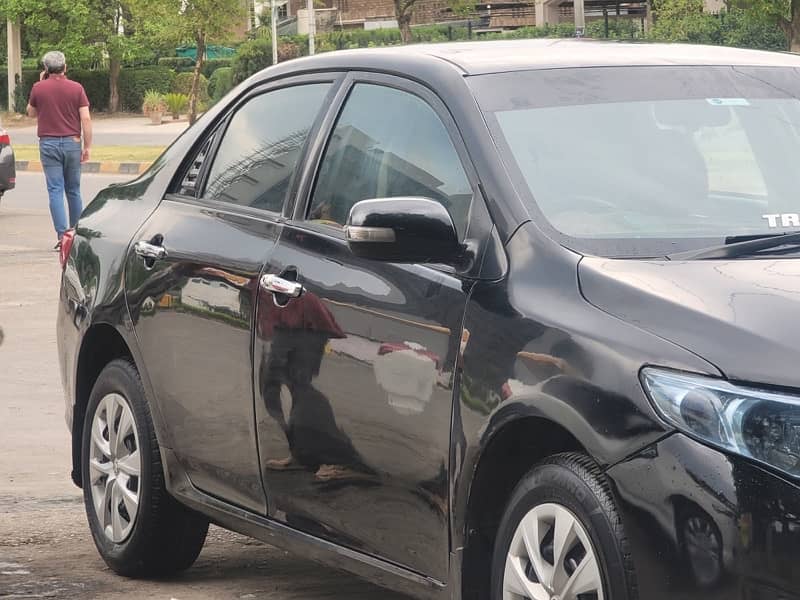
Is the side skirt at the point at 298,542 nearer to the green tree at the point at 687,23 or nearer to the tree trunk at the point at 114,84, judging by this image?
the green tree at the point at 687,23

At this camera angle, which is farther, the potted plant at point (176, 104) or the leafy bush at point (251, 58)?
the leafy bush at point (251, 58)

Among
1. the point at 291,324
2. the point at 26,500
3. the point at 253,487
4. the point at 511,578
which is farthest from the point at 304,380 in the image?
the point at 26,500

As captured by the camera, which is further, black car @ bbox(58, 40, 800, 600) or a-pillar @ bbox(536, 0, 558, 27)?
a-pillar @ bbox(536, 0, 558, 27)

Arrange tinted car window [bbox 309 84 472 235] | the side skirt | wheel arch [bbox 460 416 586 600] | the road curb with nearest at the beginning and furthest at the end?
wheel arch [bbox 460 416 586 600] < the side skirt < tinted car window [bbox 309 84 472 235] < the road curb

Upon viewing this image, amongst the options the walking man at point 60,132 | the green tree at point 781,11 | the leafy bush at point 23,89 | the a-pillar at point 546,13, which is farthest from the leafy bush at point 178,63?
the walking man at point 60,132

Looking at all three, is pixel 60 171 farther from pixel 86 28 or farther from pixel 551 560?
pixel 86 28

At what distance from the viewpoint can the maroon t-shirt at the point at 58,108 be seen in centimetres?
1625

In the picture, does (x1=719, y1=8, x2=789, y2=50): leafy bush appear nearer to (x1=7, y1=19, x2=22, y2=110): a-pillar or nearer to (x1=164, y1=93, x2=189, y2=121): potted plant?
(x1=164, y1=93, x2=189, y2=121): potted plant

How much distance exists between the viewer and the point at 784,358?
10.4ft

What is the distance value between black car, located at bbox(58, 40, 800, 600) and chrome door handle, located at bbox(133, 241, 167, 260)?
1 centimetres

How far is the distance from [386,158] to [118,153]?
28.2 meters

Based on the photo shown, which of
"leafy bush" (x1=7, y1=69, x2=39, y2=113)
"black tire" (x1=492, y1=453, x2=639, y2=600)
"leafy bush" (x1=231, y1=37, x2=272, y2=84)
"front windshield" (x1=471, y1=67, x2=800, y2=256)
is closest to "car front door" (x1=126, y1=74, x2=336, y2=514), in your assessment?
"front windshield" (x1=471, y1=67, x2=800, y2=256)

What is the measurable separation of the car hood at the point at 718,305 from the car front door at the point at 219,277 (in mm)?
1388

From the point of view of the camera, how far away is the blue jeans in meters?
16.3
